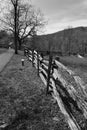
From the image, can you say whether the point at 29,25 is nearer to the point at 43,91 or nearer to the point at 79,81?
the point at 43,91

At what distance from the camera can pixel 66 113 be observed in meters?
3.05

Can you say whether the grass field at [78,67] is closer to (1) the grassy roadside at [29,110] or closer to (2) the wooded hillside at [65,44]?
(1) the grassy roadside at [29,110]

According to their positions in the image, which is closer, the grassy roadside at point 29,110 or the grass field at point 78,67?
the grassy roadside at point 29,110

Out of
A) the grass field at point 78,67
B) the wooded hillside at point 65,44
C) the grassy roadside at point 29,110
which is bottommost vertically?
the grassy roadside at point 29,110

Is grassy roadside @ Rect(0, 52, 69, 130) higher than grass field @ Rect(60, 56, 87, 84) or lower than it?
lower

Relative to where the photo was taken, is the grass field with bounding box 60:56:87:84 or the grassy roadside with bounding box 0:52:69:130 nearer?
the grassy roadside with bounding box 0:52:69:130

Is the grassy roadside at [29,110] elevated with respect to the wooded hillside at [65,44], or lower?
lower

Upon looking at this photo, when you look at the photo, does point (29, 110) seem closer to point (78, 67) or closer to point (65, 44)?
point (78, 67)

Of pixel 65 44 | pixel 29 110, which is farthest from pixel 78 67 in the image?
pixel 65 44

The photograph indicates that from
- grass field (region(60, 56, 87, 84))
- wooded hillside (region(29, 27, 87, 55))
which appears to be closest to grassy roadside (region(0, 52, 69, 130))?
grass field (region(60, 56, 87, 84))

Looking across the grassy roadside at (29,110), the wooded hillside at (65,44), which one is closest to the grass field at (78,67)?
Answer: the grassy roadside at (29,110)

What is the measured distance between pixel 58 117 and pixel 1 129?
146 centimetres

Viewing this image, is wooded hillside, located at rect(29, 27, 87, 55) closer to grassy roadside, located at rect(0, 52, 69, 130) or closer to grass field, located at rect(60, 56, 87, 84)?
grass field, located at rect(60, 56, 87, 84)

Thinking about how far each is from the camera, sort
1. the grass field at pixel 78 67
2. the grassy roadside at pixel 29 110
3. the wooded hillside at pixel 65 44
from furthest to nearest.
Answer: the wooded hillside at pixel 65 44 → the grass field at pixel 78 67 → the grassy roadside at pixel 29 110
